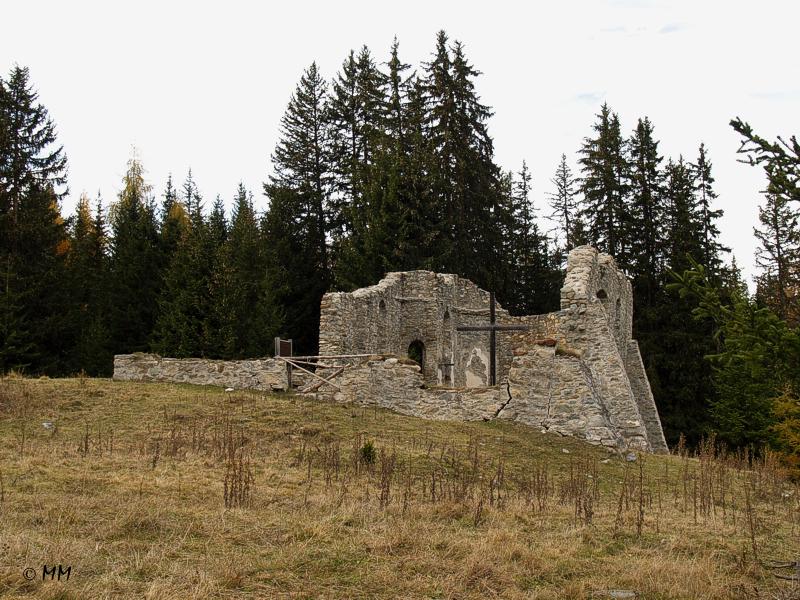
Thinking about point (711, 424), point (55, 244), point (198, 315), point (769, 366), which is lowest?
point (711, 424)

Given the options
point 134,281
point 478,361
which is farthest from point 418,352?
point 134,281

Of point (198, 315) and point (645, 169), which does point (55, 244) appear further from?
point (645, 169)

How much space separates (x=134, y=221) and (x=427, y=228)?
1502cm

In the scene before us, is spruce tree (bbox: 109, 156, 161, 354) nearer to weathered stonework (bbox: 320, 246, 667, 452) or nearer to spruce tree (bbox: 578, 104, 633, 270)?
weathered stonework (bbox: 320, 246, 667, 452)

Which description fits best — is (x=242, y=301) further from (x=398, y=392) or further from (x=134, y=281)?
(x=398, y=392)

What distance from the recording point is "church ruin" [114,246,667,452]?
16469mm

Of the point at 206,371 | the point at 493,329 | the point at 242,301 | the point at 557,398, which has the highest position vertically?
the point at 242,301

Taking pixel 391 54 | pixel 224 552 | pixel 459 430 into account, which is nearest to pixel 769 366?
pixel 224 552

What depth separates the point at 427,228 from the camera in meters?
32.2

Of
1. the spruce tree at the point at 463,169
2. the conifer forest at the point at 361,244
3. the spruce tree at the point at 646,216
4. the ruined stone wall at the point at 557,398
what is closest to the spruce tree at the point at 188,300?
the conifer forest at the point at 361,244

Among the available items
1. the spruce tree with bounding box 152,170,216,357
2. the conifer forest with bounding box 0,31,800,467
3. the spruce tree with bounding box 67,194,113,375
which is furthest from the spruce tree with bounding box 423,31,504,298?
the spruce tree with bounding box 67,194,113,375

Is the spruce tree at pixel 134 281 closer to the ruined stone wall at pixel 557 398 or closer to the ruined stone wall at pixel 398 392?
the ruined stone wall at pixel 398 392

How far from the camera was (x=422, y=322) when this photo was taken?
996 inches

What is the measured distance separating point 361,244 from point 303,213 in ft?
21.9
